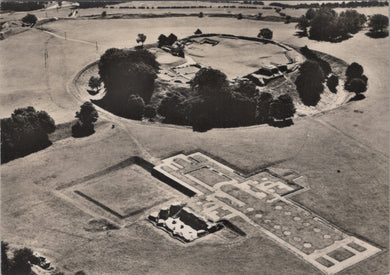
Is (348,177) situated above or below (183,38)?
below

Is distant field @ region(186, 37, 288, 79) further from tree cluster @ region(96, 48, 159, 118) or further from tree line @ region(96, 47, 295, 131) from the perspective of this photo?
tree cluster @ region(96, 48, 159, 118)

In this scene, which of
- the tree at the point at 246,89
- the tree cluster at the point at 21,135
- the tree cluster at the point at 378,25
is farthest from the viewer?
the tree cluster at the point at 378,25

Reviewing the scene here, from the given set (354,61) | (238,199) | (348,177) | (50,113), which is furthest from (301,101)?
(50,113)

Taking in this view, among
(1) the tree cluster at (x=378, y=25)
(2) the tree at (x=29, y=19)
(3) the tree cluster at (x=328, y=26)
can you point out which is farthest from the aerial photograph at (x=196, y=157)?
(2) the tree at (x=29, y=19)

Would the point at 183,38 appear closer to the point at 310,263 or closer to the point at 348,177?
the point at 348,177

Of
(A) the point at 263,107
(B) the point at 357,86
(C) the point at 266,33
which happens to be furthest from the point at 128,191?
(C) the point at 266,33

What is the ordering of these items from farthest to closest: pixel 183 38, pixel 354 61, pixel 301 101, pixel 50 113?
1. pixel 183 38
2. pixel 354 61
3. pixel 301 101
4. pixel 50 113

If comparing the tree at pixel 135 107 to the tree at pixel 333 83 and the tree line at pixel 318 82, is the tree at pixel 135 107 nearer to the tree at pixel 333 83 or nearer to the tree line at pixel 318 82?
the tree line at pixel 318 82
